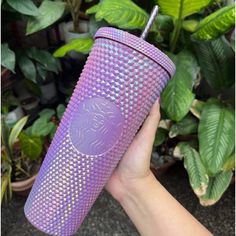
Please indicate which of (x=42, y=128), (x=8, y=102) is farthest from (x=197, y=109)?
(x=8, y=102)

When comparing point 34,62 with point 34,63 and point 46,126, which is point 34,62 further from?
point 46,126

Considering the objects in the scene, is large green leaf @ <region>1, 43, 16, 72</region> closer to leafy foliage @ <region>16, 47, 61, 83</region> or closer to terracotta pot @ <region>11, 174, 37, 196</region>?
leafy foliage @ <region>16, 47, 61, 83</region>

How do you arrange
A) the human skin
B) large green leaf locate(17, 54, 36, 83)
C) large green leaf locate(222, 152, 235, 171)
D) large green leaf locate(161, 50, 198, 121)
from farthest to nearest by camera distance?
large green leaf locate(17, 54, 36, 83)
large green leaf locate(222, 152, 235, 171)
large green leaf locate(161, 50, 198, 121)
the human skin

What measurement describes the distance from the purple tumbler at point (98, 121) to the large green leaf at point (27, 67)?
0.72m

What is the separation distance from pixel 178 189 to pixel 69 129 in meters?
0.86

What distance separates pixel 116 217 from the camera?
1.24 meters

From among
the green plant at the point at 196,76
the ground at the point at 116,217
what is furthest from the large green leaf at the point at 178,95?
the ground at the point at 116,217

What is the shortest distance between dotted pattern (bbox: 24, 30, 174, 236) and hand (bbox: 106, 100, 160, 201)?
11 cm

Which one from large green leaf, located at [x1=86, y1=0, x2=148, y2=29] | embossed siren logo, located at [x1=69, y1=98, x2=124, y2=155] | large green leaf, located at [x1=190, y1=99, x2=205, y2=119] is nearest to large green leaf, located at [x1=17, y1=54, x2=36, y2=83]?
large green leaf, located at [x1=86, y1=0, x2=148, y2=29]

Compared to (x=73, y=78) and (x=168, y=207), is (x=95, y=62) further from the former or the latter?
(x=73, y=78)

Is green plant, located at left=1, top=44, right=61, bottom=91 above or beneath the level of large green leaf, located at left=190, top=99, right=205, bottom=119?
above

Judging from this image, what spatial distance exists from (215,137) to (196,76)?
21cm

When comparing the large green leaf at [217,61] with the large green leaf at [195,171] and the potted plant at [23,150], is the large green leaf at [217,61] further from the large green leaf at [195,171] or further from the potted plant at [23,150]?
the potted plant at [23,150]

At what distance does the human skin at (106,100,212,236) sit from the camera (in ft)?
2.22
